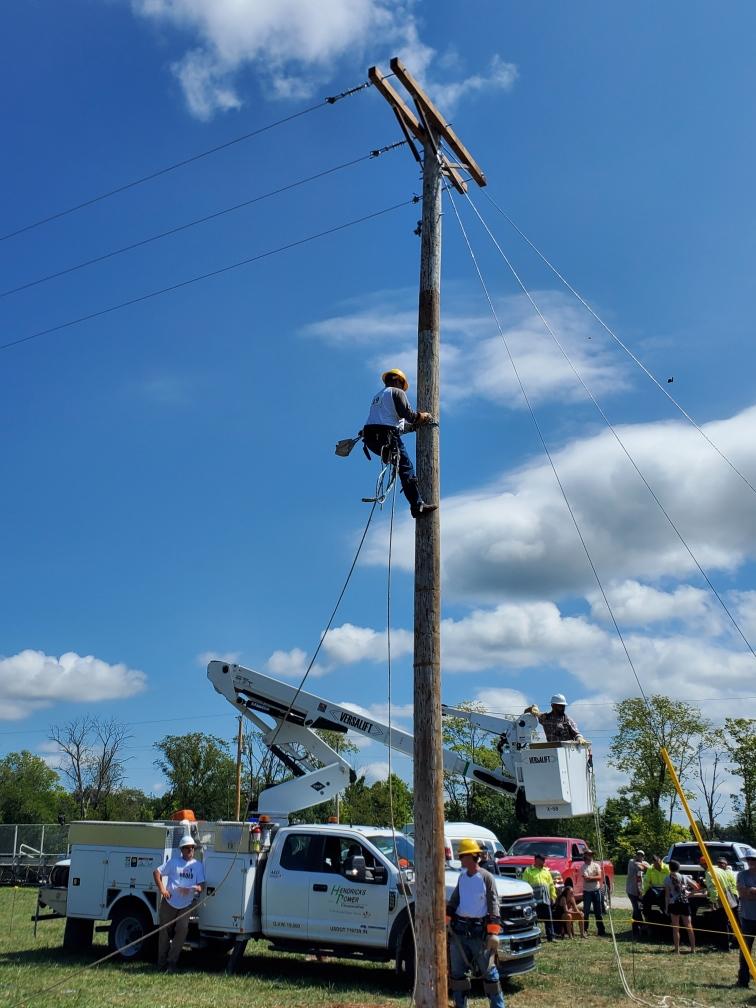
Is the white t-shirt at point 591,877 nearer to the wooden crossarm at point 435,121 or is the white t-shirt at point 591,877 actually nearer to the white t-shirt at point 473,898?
the white t-shirt at point 473,898

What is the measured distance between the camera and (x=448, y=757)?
15.7m

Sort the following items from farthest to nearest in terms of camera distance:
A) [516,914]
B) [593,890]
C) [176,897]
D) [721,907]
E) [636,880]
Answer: [593,890], [636,880], [721,907], [176,897], [516,914]

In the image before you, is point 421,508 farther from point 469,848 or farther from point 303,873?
point 303,873

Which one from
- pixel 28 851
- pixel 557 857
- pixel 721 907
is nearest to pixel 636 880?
pixel 721 907

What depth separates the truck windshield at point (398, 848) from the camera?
12486mm

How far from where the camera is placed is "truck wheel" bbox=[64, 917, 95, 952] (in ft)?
47.3

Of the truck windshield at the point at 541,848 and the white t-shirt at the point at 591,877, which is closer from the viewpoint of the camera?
the white t-shirt at the point at 591,877

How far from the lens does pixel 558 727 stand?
12406 mm

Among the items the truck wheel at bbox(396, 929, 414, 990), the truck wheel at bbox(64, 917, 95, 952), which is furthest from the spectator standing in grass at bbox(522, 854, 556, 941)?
the truck wheel at bbox(64, 917, 95, 952)

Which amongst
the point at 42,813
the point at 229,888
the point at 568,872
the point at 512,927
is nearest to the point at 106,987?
the point at 229,888

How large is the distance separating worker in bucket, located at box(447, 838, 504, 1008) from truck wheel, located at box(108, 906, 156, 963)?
19.8 feet

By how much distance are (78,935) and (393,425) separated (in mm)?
11028

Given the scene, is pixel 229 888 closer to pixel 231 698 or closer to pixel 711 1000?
pixel 231 698

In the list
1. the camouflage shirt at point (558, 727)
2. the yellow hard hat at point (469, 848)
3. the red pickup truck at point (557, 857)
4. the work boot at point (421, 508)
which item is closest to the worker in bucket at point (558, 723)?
the camouflage shirt at point (558, 727)
